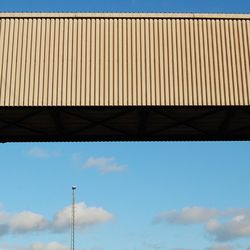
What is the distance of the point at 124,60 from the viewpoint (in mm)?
18297

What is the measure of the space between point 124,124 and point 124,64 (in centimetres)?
341

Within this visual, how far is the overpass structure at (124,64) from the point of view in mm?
17906

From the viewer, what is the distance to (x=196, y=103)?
17.9 meters

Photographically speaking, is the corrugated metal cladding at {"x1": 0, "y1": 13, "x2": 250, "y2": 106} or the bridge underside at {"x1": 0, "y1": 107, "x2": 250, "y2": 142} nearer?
the corrugated metal cladding at {"x1": 0, "y1": 13, "x2": 250, "y2": 106}

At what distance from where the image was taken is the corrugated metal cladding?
1792 cm

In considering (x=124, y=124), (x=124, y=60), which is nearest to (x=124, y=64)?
(x=124, y=60)

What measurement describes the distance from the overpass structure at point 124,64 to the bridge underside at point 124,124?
15 centimetres

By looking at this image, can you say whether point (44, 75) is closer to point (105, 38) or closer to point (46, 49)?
point (46, 49)

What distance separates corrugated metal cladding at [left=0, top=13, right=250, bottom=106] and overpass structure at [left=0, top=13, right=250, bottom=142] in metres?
0.03

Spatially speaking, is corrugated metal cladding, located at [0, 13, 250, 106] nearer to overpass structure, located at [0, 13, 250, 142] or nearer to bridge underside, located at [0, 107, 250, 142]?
overpass structure, located at [0, 13, 250, 142]

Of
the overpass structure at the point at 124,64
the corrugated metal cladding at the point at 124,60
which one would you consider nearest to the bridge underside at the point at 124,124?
the overpass structure at the point at 124,64

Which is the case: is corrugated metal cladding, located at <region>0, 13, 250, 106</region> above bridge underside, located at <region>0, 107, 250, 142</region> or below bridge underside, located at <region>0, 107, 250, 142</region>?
above

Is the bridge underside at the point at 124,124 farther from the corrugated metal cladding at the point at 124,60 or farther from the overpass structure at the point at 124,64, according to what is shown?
the corrugated metal cladding at the point at 124,60

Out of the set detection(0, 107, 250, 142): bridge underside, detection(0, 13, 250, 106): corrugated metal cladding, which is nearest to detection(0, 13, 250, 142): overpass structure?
detection(0, 13, 250, 106): corrugated metal cladding
